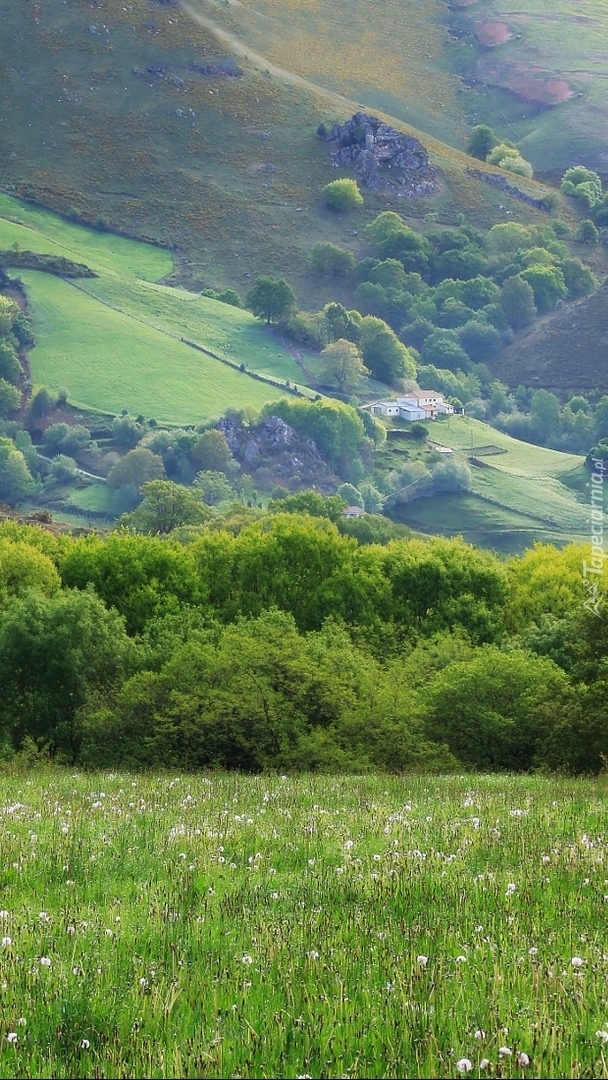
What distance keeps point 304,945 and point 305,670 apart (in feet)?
91.2

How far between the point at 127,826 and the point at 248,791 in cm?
462

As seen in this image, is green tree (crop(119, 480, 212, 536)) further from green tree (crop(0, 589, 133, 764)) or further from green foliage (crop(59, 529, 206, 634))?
green tree (crop(0, 589, 133, 764))

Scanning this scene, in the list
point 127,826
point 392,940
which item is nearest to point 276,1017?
point 392,940

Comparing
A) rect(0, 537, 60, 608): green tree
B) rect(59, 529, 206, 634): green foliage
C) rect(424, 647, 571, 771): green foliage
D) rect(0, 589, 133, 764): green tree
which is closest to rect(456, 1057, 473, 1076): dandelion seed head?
rect(424, 647, 571, 771): green foliage

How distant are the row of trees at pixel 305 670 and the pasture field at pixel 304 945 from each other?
765 inches

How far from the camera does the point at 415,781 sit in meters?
20.1

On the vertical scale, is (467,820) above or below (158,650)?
above

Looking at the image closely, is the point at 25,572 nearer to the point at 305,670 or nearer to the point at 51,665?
the point at 51,665

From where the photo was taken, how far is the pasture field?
21.1ft

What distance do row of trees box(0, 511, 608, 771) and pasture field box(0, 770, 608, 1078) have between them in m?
19.4

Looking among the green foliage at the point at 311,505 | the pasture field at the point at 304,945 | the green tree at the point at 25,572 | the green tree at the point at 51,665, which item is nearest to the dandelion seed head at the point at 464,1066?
the pasture field at the point at 304,945

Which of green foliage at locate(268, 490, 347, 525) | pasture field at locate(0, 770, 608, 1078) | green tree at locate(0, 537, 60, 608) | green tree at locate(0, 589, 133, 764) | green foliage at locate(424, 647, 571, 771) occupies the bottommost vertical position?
green foliage at locate(268, 490, 347, 525)

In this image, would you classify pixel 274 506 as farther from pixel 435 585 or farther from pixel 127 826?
pixel 127 826

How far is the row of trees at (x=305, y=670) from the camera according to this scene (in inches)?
1291
